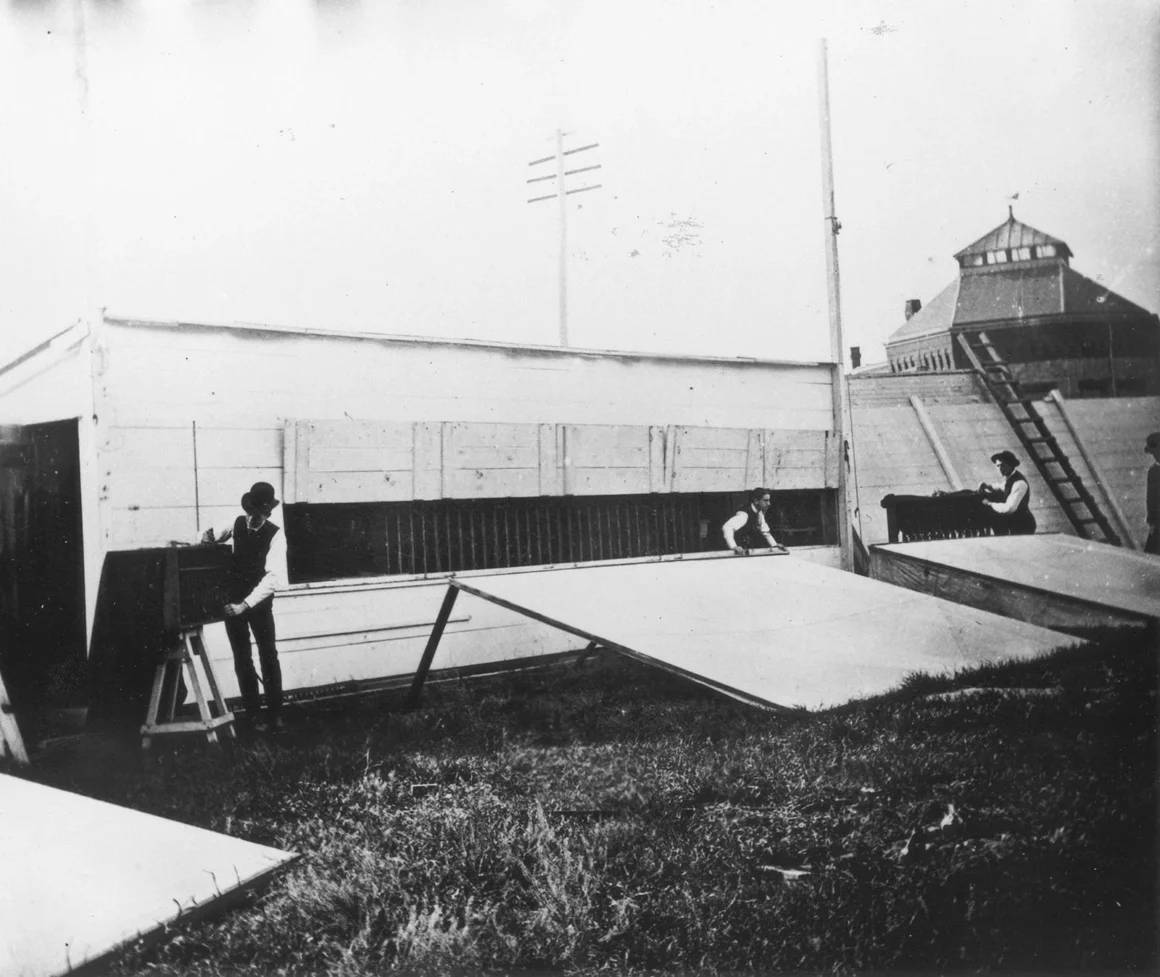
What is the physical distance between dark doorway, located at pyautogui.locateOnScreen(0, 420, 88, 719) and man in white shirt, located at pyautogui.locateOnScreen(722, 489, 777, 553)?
4.72m

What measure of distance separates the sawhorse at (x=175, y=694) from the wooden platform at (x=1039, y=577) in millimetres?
3979

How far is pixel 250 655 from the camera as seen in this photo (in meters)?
4.28

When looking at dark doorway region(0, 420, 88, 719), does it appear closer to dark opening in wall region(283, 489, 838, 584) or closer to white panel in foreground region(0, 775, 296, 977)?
dark opening in wall region(283, 489, 838, 584)

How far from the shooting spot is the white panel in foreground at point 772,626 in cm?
332

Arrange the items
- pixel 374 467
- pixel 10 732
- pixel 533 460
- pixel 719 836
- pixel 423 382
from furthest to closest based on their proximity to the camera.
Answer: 1. pixel 533 460
2. pixel 423 382
3. pixel 374 467
4. pixel 10 732
5. pixel 719 836

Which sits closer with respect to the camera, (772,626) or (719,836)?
(719,836)

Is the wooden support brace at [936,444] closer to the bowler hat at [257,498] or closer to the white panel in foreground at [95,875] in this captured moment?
the bowler hat at [257,498]

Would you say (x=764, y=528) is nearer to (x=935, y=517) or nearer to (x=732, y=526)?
(x=732, y=526)

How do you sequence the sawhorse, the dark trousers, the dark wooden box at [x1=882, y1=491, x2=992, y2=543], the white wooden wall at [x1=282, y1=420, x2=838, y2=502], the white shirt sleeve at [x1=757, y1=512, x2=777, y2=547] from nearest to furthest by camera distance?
the sawhorse → the dark trousers → the white wooden wall at [x1=282, y1=420, x2=838, y2=502] → the white shirt sleeve at [x1=757, y1=512, x2=777, y2=547] → the dark wooden box at [x1=882, y1=491, x2=992, y2=543]

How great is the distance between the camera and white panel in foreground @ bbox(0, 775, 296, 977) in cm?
226

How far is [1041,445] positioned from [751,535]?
3404 millimetres

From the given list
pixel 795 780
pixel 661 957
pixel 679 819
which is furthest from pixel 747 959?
pixel 795 780

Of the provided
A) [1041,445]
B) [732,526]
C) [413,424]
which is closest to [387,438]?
[413,424]

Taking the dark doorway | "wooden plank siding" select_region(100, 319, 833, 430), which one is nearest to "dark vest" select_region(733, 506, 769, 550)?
"wooden plank siding" select_region(100, 319, 833, 430)
